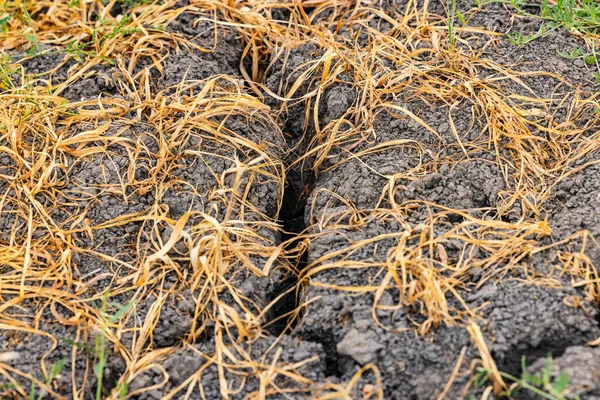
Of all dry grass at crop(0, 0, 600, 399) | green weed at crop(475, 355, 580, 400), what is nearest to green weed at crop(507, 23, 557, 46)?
dry grass at crop(0, 0, 600, 399)

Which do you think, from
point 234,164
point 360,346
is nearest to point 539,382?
point 360,346

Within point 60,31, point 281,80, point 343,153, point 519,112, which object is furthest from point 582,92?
point 60,31

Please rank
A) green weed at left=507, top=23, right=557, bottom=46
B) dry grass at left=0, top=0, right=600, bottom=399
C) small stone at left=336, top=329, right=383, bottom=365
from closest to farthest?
small stone at left=336, top=329, right=383, bottom=365 < dry grass at left=0, top=0, right=600, bottom=399 < green weed at left=507, top=23, right=557, bottom=46

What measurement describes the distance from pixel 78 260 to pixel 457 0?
5.20 feet

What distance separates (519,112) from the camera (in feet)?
8.36

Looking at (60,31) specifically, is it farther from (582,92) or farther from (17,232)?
(582,92)

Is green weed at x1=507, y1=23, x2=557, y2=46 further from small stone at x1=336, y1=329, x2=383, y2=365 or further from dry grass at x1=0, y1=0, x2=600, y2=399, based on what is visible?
small stone at x1=336, y1=329, x2=383, y2=365

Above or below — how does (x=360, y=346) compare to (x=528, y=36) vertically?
below

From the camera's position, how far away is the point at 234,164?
2.50m

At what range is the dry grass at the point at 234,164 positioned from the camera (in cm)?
213

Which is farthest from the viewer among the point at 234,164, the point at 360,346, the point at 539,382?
the point at 234,164

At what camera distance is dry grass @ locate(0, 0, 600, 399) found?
2.13 m

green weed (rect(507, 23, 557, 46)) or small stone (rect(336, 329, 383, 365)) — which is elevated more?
green weed (rect(507, 23, 557, 46))

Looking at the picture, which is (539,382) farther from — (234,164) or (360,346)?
(234,164)
